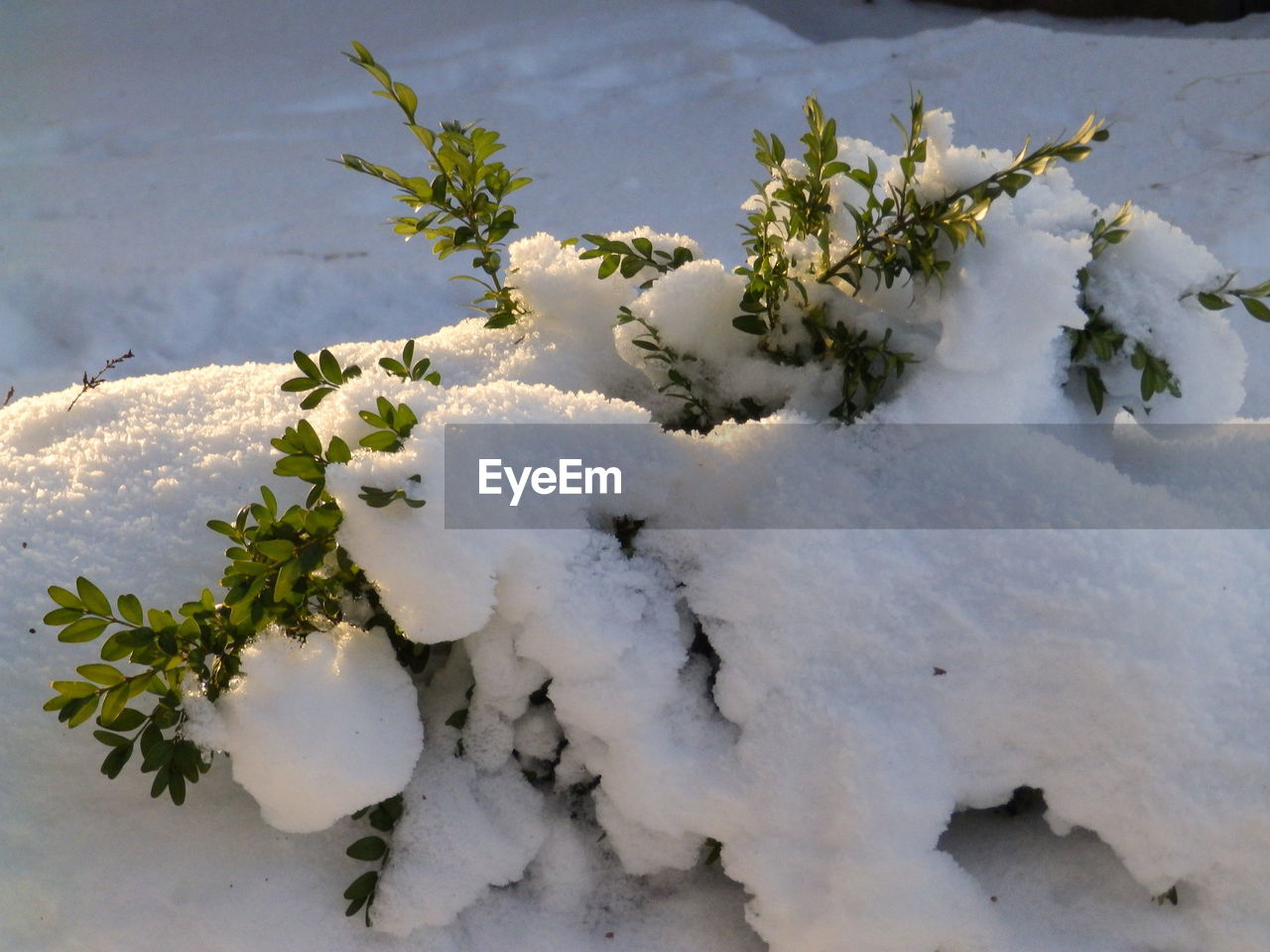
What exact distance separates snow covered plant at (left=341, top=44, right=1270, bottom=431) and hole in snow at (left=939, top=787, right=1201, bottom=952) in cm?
47

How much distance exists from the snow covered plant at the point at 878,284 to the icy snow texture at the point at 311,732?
1.67 ft

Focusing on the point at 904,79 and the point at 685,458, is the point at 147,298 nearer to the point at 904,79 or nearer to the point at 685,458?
the point at 685,458

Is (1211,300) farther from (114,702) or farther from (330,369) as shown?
(114,702)

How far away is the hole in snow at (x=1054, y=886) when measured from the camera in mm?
1099

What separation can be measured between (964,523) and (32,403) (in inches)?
51.2

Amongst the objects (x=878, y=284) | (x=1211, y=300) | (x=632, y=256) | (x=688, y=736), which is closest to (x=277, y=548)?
(x=688, y=736)

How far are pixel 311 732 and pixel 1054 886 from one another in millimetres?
760

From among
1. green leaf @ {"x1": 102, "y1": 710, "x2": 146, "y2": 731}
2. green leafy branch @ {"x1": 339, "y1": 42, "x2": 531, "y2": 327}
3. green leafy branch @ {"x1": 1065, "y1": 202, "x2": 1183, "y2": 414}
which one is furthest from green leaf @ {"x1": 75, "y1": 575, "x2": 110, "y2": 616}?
green leafy branch @ {"x1": 1065, "y1": 202, "x2": 1183, "y2": 414}

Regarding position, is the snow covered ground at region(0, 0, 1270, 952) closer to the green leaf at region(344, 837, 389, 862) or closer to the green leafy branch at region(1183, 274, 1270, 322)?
the green leaf at region(344, 837, 389, 862)

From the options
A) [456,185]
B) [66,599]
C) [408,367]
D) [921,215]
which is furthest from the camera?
[456,185]

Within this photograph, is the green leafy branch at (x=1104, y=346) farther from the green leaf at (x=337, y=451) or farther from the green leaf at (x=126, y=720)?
the green leaf at (x=126, y=720)

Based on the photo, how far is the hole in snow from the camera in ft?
3.60

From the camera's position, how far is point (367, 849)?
118 centimetres

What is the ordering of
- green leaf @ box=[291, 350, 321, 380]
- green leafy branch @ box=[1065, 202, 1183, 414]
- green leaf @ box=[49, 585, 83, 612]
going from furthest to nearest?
1. green leafy branch @ box=[1065, 202, 1183, 414]
2. green leaf @ box=[291, 350, 321, 380]
3. green leaf @ box=[49, 585, 83, 612]
